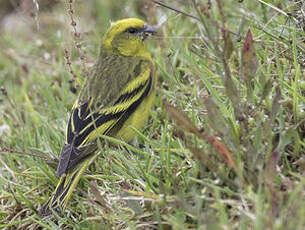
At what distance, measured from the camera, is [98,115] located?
3920 mm

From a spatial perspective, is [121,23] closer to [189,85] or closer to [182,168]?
[189,85]

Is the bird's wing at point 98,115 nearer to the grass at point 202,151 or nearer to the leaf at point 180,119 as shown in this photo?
the grass at point 202,151

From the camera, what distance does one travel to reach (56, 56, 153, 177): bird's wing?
358 centimetres

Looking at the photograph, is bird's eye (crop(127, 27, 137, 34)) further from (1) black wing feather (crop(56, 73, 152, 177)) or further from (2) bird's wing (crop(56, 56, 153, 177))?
(1) black wing feather (crop(56, 73, 152, 177))

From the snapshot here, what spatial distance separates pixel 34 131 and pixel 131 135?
46.5 inches

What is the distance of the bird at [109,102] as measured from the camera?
3.51 m

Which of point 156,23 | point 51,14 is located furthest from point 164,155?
point 51,14

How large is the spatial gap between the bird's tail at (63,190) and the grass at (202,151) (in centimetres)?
9

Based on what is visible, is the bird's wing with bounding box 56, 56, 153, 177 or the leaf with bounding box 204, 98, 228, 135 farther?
the bird's wing with bounding box 56, 56, 153, 177

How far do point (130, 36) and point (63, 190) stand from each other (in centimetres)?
184

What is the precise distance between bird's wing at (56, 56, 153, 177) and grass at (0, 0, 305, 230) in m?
0.20

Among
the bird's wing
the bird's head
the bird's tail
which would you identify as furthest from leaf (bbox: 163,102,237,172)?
the bird's head

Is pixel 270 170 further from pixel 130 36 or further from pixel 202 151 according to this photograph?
pixel 130 36

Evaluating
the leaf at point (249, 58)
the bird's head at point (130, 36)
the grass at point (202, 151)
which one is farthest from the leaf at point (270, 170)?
the bird's head at point (130, 36)
